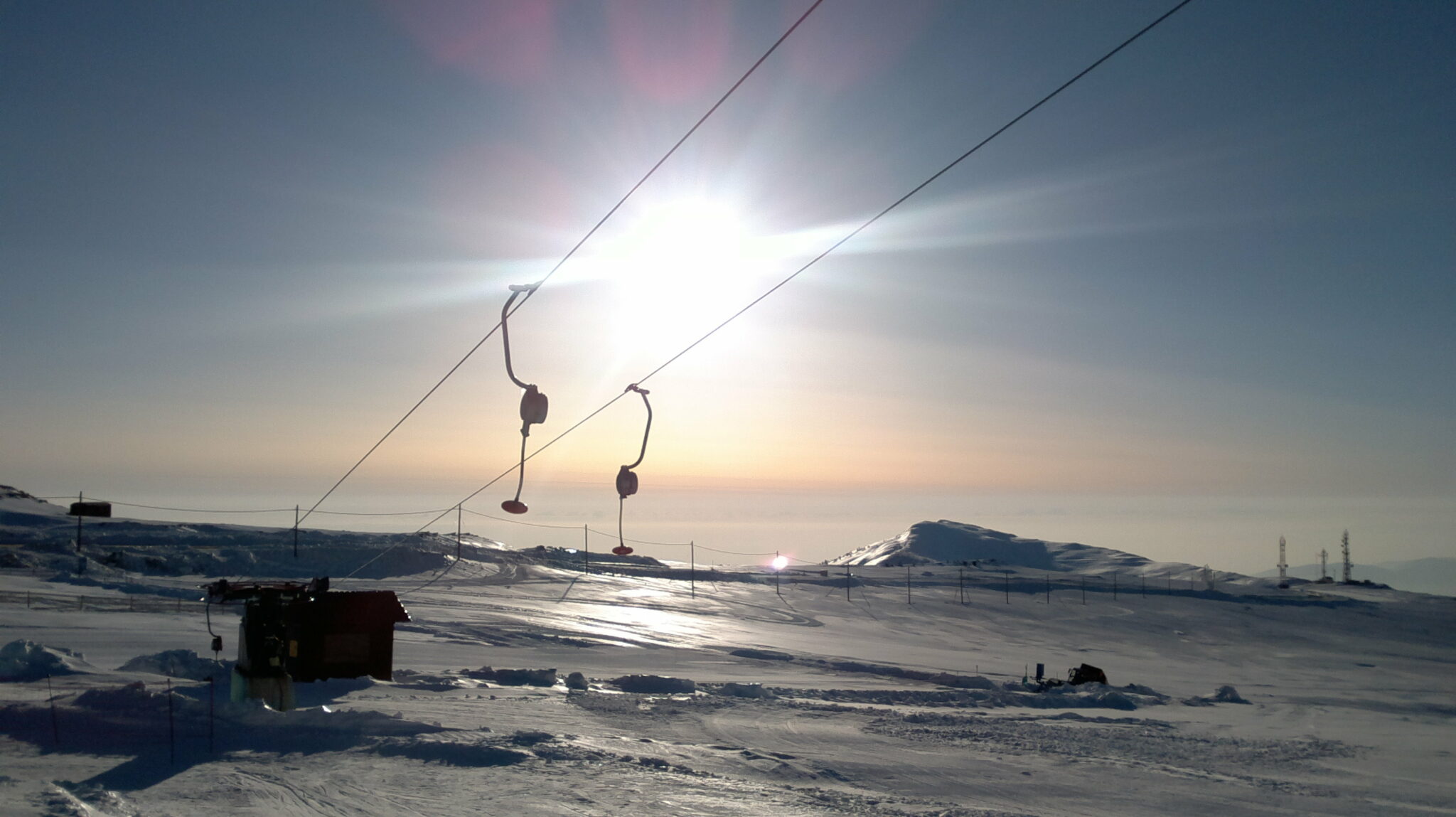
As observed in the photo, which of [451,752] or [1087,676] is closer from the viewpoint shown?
[451,752]

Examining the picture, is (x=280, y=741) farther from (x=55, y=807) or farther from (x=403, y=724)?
(x=55, y=807)

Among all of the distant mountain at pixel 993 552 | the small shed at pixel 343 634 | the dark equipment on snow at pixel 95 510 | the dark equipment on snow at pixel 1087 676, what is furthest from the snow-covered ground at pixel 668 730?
the distant mountain at pixel 993 552

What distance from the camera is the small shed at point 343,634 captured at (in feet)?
51.6

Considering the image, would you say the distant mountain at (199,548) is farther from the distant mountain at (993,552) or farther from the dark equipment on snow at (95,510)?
the distant mountain at (993,552)

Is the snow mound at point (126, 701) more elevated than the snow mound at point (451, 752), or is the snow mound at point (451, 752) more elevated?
the snow mound at point (126, 701)

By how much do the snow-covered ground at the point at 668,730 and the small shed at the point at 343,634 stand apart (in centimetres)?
61

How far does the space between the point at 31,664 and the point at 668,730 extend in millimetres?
9436

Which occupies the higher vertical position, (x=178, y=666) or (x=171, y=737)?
(x=171, y=737)

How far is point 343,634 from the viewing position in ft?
52.8

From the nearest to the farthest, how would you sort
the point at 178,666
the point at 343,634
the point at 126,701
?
the point at 126,701 → the point at 178,666 → the point at 343,634

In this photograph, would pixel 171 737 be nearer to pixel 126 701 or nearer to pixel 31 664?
pixel 126 701

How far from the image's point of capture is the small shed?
15.7 metres

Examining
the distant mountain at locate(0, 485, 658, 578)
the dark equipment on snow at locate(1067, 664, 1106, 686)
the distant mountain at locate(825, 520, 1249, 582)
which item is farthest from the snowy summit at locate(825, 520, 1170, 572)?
the dark equipment on snow at locate(1067, 664, 1106, 686)

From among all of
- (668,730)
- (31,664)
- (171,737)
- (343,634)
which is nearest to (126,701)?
(171,737)
